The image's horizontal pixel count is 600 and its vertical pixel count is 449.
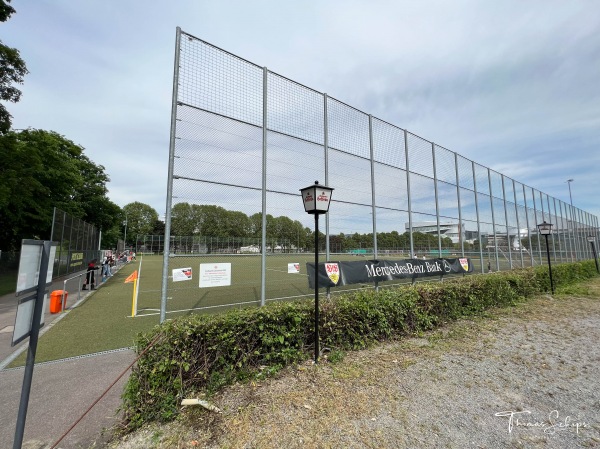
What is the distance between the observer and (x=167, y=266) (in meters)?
4.45

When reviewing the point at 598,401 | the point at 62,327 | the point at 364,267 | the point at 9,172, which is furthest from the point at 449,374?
the point at 9,172

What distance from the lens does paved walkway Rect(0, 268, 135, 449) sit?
258cm

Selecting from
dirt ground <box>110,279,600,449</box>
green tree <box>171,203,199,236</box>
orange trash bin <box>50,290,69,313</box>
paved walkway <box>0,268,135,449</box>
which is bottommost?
paved walkway <box>0,268,135,449</box>

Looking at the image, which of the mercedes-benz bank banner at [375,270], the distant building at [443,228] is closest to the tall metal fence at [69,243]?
the mercedes-benz bank banner at [375,270]

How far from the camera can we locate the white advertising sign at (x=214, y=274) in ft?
16.5

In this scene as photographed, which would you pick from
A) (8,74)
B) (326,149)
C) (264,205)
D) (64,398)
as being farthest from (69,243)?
(326,149)

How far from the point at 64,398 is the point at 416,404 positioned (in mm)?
4062

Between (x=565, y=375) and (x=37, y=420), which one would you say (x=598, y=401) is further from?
(x=37, y=420)

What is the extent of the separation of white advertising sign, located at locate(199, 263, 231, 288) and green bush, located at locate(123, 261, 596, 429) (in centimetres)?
176

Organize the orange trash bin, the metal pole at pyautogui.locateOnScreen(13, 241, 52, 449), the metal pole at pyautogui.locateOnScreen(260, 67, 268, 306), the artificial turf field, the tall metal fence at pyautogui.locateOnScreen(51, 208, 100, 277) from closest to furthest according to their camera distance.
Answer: the metal pole at pyautogui.locateOnScreen(13, 241, 52, 449) → the artificial turf field → the metal pole at pyautogui.locateOnScreen(260, 67, 268, 306) → the orange trash bin → the tall metal fence at pyautogui.locateOnScreen(51, 208, 100, 277)

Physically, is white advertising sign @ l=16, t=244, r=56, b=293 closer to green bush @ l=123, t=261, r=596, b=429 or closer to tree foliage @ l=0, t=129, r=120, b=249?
green bush @ l=123, t=261, r=596, b=429

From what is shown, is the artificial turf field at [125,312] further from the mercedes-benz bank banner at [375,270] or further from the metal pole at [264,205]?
the mercedes-benz bank banner at [375,270]

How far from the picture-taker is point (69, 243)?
15.1m

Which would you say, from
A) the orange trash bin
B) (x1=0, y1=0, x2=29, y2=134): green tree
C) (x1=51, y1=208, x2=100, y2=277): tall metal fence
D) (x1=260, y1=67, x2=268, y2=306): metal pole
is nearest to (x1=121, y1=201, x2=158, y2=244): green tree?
(x1=51, y1=208, x2=100, y2=277): tall metal fence
